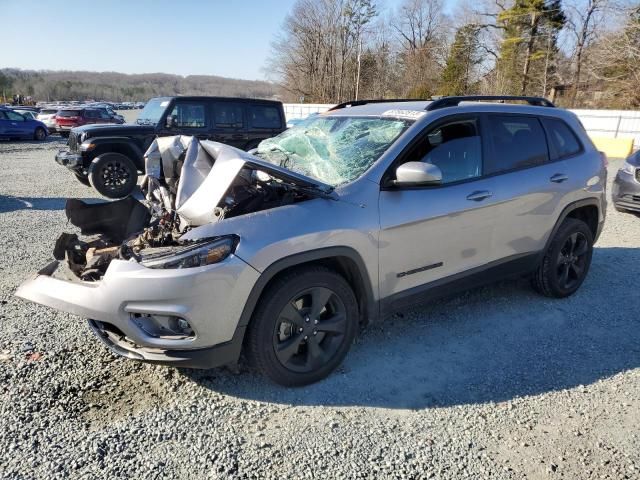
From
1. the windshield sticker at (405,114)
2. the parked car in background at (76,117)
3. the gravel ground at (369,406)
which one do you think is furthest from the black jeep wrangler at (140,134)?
the parked car in background at (76,117)

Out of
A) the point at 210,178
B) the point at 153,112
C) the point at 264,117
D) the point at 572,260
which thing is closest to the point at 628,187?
the point at 572,260

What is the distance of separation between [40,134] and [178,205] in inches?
921

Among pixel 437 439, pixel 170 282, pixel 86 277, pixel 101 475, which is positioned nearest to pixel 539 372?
pixel 437 439

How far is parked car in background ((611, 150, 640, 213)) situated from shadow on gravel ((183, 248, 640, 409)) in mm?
3624

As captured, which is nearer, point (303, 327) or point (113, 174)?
point (303, 327)

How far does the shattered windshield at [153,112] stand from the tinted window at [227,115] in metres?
1.00

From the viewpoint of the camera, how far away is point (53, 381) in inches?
116

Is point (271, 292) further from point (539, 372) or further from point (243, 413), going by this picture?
point (539, 372)

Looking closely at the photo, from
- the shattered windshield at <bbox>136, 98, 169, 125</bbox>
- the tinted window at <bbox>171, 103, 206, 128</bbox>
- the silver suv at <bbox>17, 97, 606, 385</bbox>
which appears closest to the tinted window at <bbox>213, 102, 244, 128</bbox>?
the tinted window at <bbox>171, 103, 206, 128</bbox>

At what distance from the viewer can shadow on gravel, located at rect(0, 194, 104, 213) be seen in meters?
8.04

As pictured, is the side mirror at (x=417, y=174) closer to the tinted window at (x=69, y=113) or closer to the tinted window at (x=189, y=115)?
the tinted window at (x=189, y=115)

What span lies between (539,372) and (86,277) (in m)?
3.08

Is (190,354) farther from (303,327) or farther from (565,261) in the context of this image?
(565,261)

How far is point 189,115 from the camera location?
9.57m
